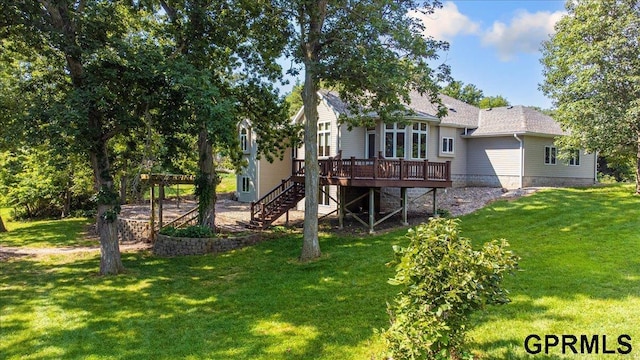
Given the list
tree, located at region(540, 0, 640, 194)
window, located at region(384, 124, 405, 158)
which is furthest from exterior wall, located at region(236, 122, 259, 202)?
tree, located at region(540, 0, 640, 194)

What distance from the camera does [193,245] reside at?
45.1 feet

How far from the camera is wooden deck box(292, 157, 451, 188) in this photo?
14117 millimetres

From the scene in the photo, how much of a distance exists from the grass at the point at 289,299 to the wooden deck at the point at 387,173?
6.85 feet

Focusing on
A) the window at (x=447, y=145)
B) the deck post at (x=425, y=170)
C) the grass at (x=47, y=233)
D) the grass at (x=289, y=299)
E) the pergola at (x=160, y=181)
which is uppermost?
the window at (x=447, y=145)

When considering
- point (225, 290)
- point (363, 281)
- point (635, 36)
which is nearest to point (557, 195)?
point (635, 36)

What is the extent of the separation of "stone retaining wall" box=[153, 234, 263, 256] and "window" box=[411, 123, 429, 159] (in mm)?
9542

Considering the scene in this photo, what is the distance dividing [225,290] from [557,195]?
51.4ft

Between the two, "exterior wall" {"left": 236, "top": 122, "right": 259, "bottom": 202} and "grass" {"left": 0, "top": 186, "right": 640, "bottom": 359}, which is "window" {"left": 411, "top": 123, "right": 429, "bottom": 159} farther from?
"exterior wall" {"left": 236, "top": 122, "right": 259, "bottom": 202}

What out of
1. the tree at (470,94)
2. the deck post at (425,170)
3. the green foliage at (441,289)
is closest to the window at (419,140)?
the deck post at (425,170)

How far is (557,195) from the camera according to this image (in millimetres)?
17750

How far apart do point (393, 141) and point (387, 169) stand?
4209 mm

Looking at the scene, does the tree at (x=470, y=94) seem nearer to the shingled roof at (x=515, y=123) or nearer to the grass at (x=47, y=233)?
the shingled roof at (x=515, y=123)

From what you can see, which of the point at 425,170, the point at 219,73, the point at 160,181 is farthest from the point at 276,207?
the point at 425,170

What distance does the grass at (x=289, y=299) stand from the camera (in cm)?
600
